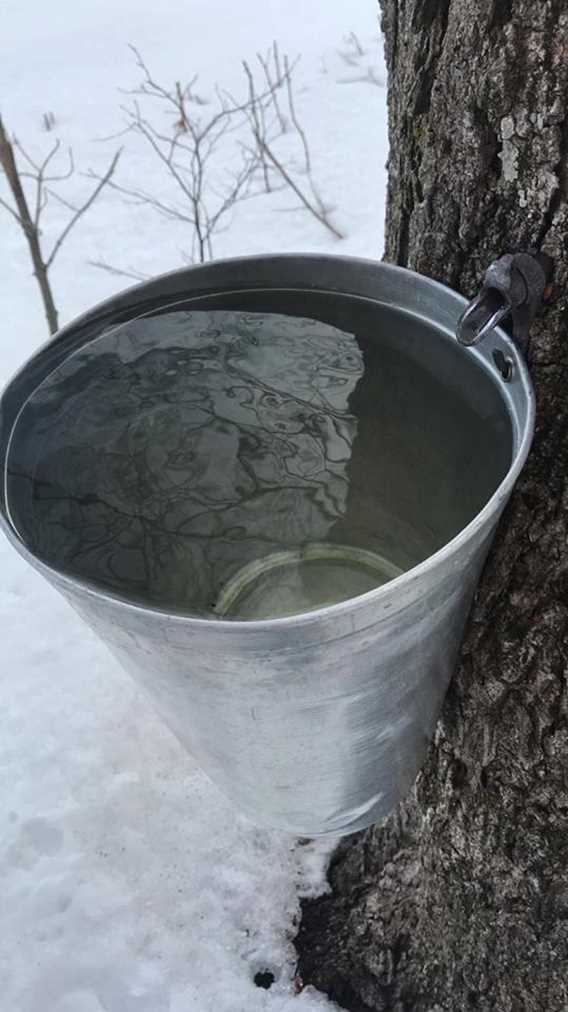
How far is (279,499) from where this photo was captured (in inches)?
48.8

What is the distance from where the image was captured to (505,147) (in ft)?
2.19

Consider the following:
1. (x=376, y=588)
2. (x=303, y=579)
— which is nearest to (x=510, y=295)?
(x=376, y=588)

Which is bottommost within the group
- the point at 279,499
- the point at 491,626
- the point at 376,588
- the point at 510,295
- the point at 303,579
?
the point at 303,579

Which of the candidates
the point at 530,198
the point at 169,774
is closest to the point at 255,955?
the point at 169,774

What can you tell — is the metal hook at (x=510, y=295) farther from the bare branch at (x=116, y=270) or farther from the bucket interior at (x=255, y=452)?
the bare branch at (x=116, y=270)

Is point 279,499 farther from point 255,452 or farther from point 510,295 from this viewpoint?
point 510,295

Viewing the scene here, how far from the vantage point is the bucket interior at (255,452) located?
0.84m

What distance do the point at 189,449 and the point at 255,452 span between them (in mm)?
112

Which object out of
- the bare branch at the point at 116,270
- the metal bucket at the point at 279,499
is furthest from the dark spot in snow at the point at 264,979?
the bare branch at the point at 116,270

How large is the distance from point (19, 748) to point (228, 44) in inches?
155

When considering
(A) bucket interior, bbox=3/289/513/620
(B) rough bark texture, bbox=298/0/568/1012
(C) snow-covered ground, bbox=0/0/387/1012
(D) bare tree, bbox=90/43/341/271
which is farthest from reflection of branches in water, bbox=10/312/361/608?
(D) bare tree, bbox=90/43/341/271

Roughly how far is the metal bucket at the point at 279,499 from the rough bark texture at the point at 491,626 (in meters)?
0.05

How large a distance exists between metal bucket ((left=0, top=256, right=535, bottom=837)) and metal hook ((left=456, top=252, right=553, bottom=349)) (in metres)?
0.02

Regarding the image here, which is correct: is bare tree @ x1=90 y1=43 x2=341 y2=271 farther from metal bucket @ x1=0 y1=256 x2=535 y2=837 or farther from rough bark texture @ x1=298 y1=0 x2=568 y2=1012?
rough bark texture @ x1=298 y1=0 x2=568 y2=1012
